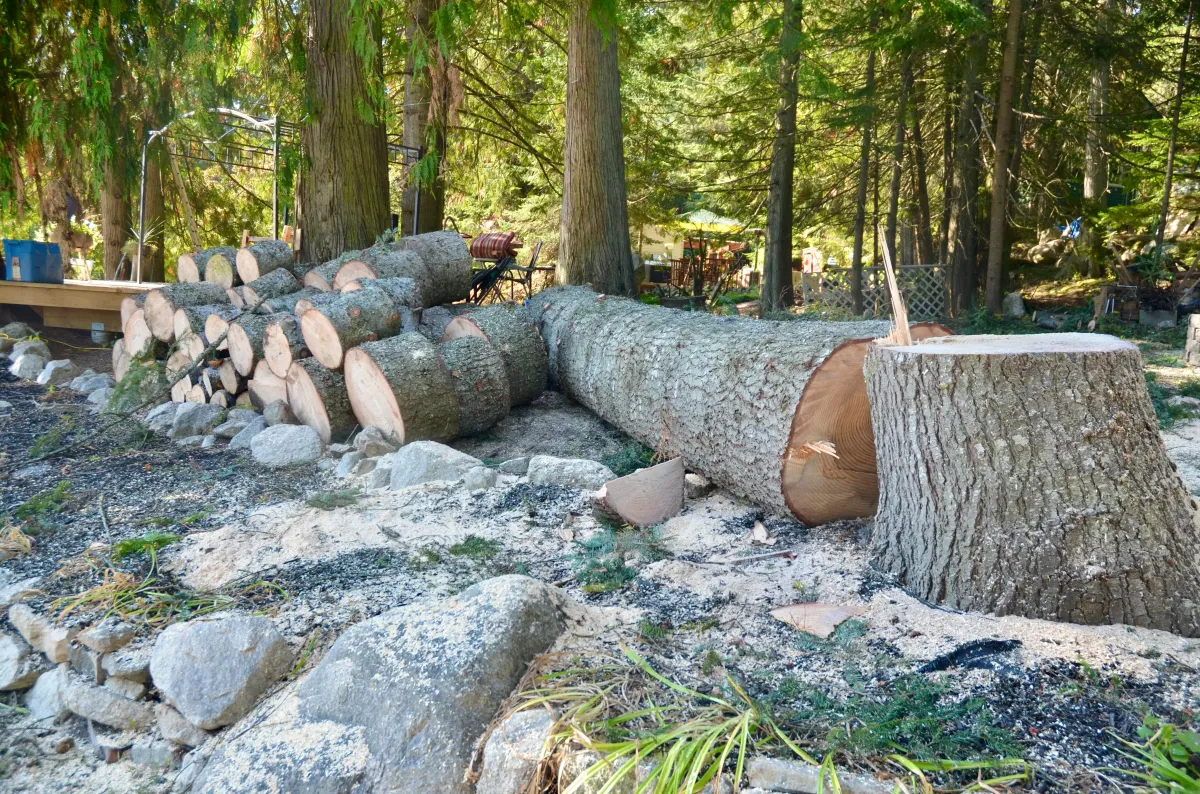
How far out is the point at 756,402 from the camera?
3.62 metres

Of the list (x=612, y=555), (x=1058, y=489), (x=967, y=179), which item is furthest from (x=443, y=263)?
(x=967, y=179)

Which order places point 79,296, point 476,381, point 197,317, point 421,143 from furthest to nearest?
point 421,143, point 79,296, point 197,317, point 476,381

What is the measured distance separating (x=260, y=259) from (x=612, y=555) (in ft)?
15.0

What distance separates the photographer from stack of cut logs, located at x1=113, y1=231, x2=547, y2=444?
4969 millimetres

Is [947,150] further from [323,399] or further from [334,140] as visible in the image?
[323,399]

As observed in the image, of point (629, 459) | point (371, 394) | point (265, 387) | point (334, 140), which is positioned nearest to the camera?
point (629, 459)

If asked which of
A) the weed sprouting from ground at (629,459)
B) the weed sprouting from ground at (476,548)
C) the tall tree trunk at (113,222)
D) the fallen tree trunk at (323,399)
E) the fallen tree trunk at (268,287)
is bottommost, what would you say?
the weed sprouting from ground at (476,548)

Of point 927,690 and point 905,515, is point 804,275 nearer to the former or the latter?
point 905,515

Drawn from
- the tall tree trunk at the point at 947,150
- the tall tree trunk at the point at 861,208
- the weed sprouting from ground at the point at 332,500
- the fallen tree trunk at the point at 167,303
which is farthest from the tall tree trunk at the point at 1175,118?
the fallen tree trunk at the point at 167,303

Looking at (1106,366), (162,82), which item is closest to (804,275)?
(162,82)

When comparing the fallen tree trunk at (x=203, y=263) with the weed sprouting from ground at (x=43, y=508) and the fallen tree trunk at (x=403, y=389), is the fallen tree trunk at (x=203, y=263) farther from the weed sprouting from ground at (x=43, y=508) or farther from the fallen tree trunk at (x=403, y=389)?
the weed sprouting from ground at (x=43, y=508)

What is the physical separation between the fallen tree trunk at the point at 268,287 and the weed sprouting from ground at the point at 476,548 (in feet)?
11.7

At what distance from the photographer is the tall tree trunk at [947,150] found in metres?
10.6

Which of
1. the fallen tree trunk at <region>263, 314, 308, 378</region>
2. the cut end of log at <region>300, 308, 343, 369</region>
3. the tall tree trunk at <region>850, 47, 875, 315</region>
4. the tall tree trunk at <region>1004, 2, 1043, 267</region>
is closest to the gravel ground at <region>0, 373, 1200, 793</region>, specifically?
the fallen tree trunk at <region>263, 314, 308, 378</region>
